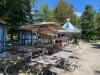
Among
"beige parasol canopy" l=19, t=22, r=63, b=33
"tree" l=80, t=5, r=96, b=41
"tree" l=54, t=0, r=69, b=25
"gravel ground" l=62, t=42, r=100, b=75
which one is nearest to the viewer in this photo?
"gravel ground" l=62, t=42, r=100, b=75

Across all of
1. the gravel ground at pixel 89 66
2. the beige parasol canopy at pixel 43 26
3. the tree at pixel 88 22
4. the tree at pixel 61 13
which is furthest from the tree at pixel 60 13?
the beige parasol canopy at pixel 43 26

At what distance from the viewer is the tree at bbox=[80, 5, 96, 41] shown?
47.4 meters

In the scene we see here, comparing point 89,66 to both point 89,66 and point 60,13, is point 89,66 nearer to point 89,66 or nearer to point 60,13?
point 89,66

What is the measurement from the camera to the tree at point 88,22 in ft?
155

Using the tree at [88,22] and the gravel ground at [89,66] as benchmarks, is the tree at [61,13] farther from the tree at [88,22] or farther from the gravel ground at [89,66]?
the gravel ground at [89,66]

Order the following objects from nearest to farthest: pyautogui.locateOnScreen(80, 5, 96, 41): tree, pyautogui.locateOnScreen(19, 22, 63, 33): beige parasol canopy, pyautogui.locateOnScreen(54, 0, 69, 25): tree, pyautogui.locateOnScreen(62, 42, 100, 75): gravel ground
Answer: pyautogui.locateOnScreen(62, 42, 100, 75): gravel ground, pyautogui.locateOnScreen(19, 22, 63, 33): beige parasol canopy, pyautogui.locateOnScreen(54, 0, 69, 25): tree, pyautogui.locateOnScreen(80, 5, 96, 41): tree

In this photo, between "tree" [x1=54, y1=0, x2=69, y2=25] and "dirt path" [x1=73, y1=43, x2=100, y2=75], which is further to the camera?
"tree" [x1=54, y1=0, x2=69, y2=25]

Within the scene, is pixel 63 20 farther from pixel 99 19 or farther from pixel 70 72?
pixel 70 72

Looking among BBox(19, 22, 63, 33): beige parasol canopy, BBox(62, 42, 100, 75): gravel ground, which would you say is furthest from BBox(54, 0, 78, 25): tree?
BBox(19, 22, 63, 33): beige parasol canopy

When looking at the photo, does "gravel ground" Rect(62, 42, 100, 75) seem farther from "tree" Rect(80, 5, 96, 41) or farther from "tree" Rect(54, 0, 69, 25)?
"tree" Rect(80, 5, 96, 41)

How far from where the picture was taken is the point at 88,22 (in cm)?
4741

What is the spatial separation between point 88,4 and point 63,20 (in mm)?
11610

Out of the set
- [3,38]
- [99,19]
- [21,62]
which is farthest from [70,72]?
[99,19]

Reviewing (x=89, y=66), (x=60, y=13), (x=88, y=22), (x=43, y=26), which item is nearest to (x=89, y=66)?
(x=89, y=66)
